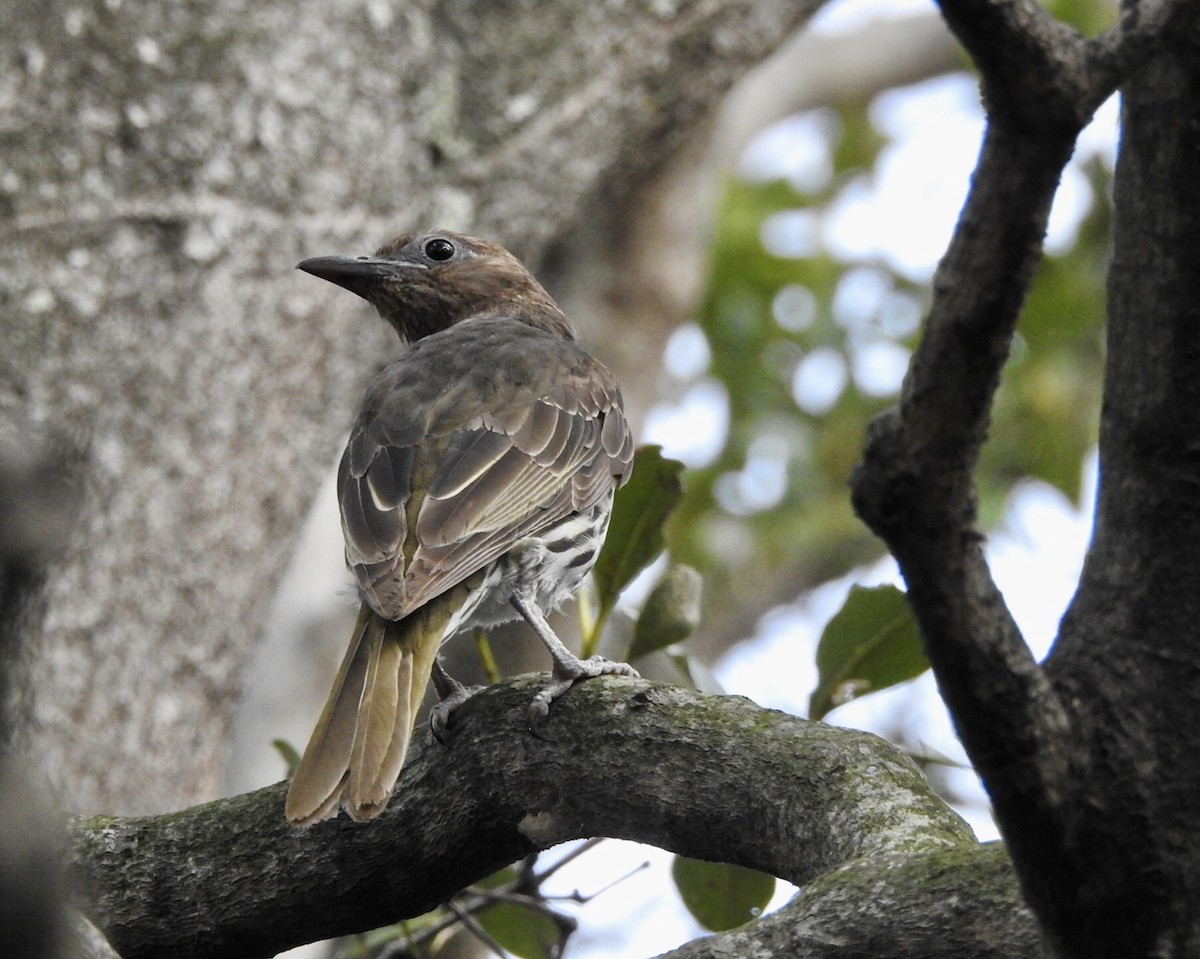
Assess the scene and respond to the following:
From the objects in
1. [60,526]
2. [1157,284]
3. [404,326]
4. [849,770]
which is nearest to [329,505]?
[404,326]

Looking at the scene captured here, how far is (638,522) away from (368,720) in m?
0.99

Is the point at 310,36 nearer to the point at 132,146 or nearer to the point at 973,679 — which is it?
the point at 132,146

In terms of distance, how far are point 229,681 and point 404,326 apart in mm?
1367

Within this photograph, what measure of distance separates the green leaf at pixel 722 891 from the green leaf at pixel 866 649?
0.42 metres

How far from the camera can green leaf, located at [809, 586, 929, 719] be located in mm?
3627

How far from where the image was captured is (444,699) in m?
3.67

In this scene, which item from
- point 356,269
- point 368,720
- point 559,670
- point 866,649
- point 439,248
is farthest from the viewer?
point 439,248

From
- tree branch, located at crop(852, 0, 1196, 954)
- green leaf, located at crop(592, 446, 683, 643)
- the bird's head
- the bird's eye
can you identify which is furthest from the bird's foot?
the bird's eye

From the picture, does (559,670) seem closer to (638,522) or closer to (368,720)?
(368,720)

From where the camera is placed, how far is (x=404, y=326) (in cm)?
568

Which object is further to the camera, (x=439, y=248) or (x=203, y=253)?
(x=439, y=248)

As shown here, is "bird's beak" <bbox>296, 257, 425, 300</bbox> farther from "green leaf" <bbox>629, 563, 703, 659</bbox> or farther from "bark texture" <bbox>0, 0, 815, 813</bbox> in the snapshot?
"green leaf" <bbox>629, 563, 703, 659</bbox>

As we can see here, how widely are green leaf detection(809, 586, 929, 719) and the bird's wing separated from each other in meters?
0.81

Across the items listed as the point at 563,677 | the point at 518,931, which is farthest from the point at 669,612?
the point at 518,931
